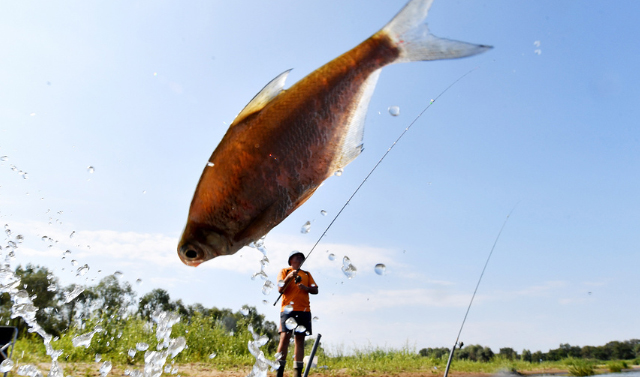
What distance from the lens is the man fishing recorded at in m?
5.10

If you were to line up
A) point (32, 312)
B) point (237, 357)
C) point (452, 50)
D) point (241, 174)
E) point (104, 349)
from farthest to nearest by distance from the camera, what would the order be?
point (237, 357)
point (104, 349)
point (32, 312)
point (452, 50)
point (241, 174)

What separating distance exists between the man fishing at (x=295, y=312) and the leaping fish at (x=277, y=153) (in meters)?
3.95

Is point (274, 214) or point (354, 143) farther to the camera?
point (354, 143)

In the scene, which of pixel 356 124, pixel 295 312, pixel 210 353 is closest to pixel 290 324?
pixel 295 312

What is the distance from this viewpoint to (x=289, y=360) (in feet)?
28.0

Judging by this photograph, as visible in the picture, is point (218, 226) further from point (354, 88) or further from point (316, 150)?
point (354, 88)

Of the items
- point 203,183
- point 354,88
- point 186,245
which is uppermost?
point 354,88

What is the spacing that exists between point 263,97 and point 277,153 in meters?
0.19

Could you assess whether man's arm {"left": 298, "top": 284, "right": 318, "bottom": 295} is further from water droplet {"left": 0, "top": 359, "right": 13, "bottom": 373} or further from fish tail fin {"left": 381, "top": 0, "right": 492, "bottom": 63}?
fish tail fin {"left": 381, "top": 0, "right": 492, "bottom": 63}

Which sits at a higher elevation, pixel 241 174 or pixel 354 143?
pixel 354 143

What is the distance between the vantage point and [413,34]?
1.36m

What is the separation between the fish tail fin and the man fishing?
4049 millimetres

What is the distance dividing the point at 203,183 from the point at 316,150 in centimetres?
35

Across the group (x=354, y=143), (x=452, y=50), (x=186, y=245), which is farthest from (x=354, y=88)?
(x=186, y=245)
